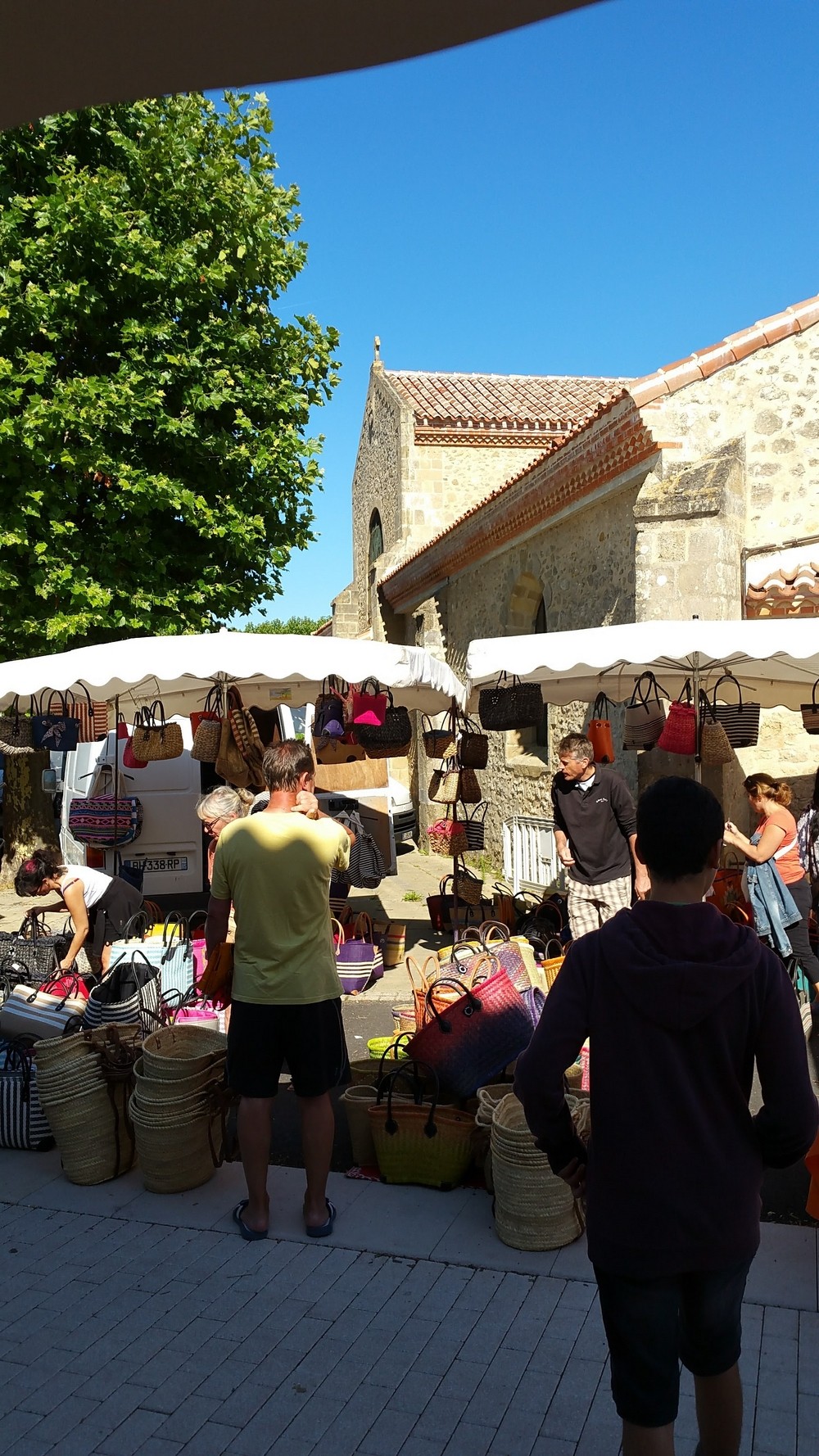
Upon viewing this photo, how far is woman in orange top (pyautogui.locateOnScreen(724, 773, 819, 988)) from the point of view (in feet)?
21.1

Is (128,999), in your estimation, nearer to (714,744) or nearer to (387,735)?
(387,735)

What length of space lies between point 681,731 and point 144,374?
7475 millimetres

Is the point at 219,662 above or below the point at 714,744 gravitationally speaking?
above

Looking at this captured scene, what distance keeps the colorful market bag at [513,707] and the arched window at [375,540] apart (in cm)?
1514

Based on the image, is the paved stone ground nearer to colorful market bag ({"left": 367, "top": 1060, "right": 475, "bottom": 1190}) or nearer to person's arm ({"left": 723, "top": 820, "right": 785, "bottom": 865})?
colorful market bag ({"left": 367, "top": 1060, "right": 475, "bottom": 1190})

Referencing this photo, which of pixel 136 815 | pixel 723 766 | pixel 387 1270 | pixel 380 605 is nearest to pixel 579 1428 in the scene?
pixel 387 1270

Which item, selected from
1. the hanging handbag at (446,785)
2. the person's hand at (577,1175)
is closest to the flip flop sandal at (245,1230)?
the person's hand at (577,1175)

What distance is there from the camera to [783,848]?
6.51 m

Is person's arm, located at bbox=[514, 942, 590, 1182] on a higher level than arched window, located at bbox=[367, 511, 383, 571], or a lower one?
lower

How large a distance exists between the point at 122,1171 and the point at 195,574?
8751 mm

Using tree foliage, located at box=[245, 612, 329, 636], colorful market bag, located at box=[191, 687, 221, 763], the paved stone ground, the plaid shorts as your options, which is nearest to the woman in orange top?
the plaid shorts

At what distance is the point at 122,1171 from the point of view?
14.4ft

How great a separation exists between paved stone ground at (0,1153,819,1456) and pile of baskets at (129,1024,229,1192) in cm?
11

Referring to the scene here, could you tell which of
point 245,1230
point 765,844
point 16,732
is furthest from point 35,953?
point 765,844
